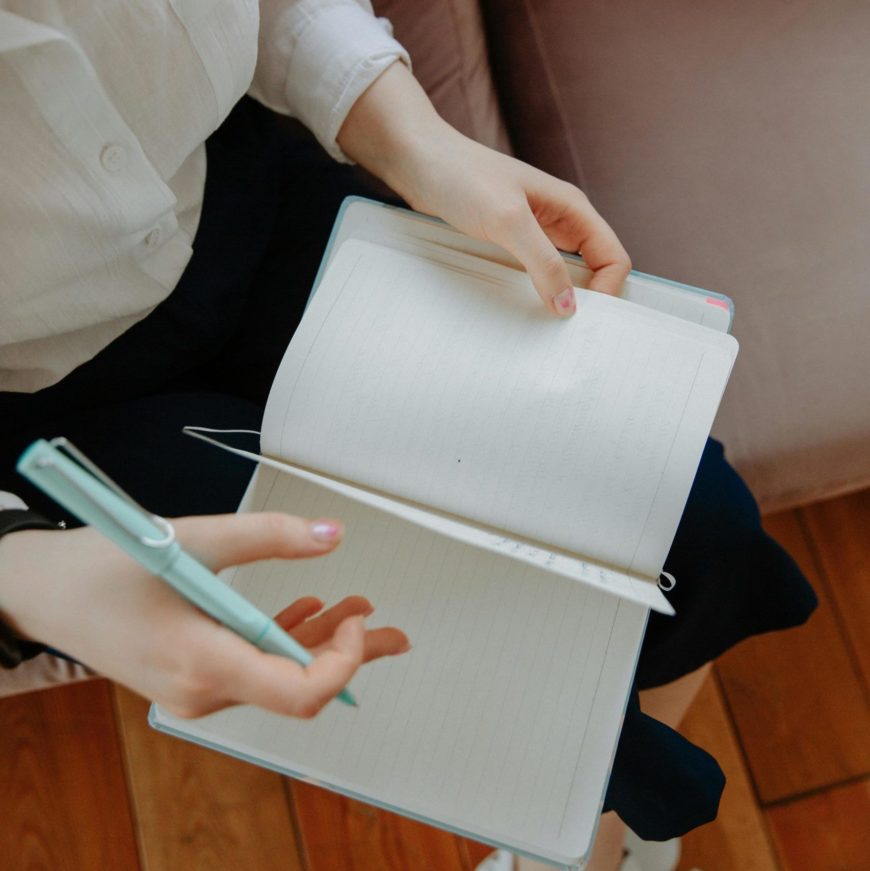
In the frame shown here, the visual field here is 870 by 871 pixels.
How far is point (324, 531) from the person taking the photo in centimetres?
39

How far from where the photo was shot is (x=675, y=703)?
80 centimetres

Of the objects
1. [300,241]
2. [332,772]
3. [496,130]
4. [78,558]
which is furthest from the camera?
[496,130]

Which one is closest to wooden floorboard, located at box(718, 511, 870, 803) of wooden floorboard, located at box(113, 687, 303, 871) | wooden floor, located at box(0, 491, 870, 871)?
wooden floor, located at box(0, 491, 870, 871)

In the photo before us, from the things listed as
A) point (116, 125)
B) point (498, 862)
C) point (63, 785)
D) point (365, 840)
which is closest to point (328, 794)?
point (365, 840)

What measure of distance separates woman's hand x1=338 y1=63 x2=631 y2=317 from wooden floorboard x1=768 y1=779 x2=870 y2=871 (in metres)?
0.77

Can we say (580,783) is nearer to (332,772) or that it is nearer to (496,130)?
(332,772)

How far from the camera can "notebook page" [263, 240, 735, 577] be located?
48 cm

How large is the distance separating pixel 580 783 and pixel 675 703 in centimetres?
33

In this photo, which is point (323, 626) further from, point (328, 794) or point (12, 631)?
point (328, 794)

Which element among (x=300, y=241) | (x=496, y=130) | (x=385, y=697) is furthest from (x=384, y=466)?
(x=496, y=130)

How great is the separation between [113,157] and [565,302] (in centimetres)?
29

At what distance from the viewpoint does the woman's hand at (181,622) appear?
1.18 ft

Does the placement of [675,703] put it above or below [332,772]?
below

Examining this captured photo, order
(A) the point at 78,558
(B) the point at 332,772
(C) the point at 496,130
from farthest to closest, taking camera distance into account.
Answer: (C) the point at 496,130
(B) the point at 332,772
(A) the point at 78,558
